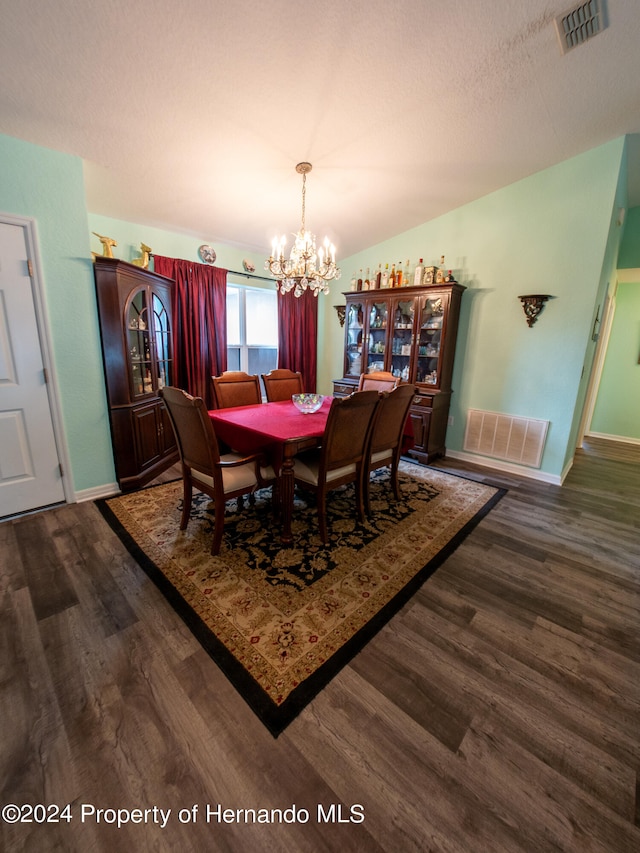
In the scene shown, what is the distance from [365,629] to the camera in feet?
5.24

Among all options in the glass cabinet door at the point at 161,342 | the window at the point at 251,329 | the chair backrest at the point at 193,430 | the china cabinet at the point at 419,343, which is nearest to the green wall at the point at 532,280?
the china cabinet at the point at 419,343

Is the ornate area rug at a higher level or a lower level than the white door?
lower

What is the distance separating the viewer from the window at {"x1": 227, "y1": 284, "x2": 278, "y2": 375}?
14.9 feet

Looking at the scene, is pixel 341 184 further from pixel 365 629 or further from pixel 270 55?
pixel 365 629

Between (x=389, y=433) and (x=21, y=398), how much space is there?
105 inches

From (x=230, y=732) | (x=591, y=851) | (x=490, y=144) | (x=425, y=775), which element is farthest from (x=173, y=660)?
(x=490, y=144)

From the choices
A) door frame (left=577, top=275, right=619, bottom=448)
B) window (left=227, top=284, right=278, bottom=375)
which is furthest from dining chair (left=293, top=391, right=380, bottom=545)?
door frame (left=577, top=275, right=619, bottom=448)

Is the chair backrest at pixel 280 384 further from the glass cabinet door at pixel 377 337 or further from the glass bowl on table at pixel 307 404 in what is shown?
the glass cabinet door at pixel 377 337

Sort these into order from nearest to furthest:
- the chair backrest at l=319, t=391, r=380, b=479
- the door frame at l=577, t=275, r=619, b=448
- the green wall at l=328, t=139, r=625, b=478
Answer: the chair backrest at l=319, t=391, r=380, b=479 < the green wall at l=328, t=139, r=625, b=478 < the door frame at l=577, t=275, r=619, b=448

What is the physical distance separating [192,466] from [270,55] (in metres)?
2.34

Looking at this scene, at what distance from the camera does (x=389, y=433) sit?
262cm

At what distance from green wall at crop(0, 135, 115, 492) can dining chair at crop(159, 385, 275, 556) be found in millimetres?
996

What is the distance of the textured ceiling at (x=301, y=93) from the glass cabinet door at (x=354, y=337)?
4.74 ft

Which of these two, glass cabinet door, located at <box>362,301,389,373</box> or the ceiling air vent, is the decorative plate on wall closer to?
glass cabinet door, located at <box>362,301,389,373</box>
